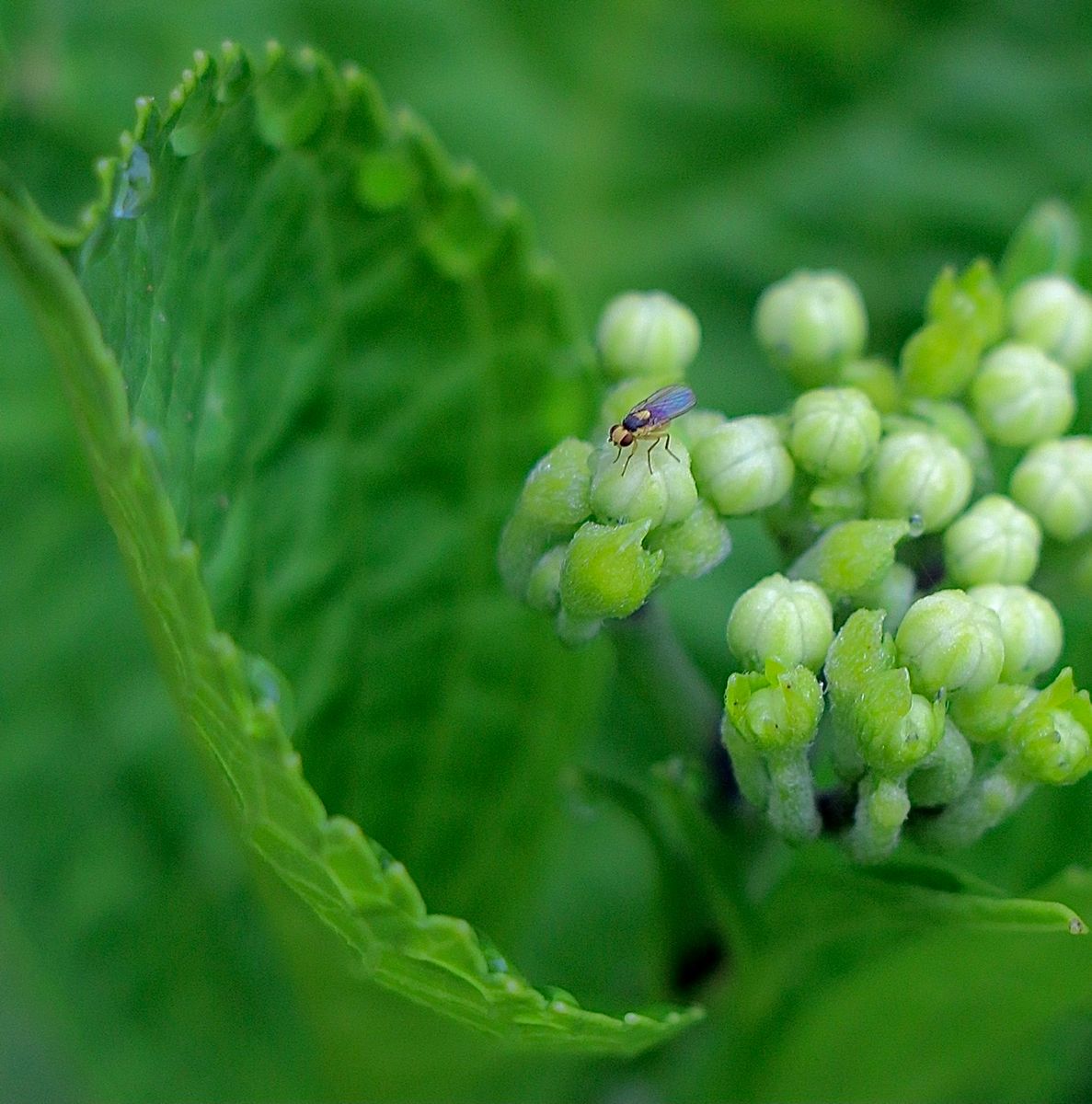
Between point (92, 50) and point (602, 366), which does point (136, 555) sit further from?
point (92, 50)

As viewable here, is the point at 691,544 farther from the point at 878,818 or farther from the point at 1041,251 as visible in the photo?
the point at 1041,251

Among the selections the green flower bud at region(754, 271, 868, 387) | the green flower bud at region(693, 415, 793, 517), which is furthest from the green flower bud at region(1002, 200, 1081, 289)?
the green flower bud at region(693, 415, 793, 517)

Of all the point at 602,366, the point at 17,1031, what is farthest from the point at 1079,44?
the point at 17,1031

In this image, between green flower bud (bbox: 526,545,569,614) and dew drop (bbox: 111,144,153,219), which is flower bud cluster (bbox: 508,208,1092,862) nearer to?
green flower bud (bbox: 526,545,569,614)

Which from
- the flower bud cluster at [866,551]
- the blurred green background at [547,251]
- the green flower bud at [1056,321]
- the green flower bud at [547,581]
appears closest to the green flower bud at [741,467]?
the flower bud cluster at [866,551]

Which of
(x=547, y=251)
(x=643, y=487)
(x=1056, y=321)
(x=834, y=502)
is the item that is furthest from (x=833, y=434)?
(x=547, y=251)

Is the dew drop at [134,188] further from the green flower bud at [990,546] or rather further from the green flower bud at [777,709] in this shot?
A: the green flower bud at [990,546]
